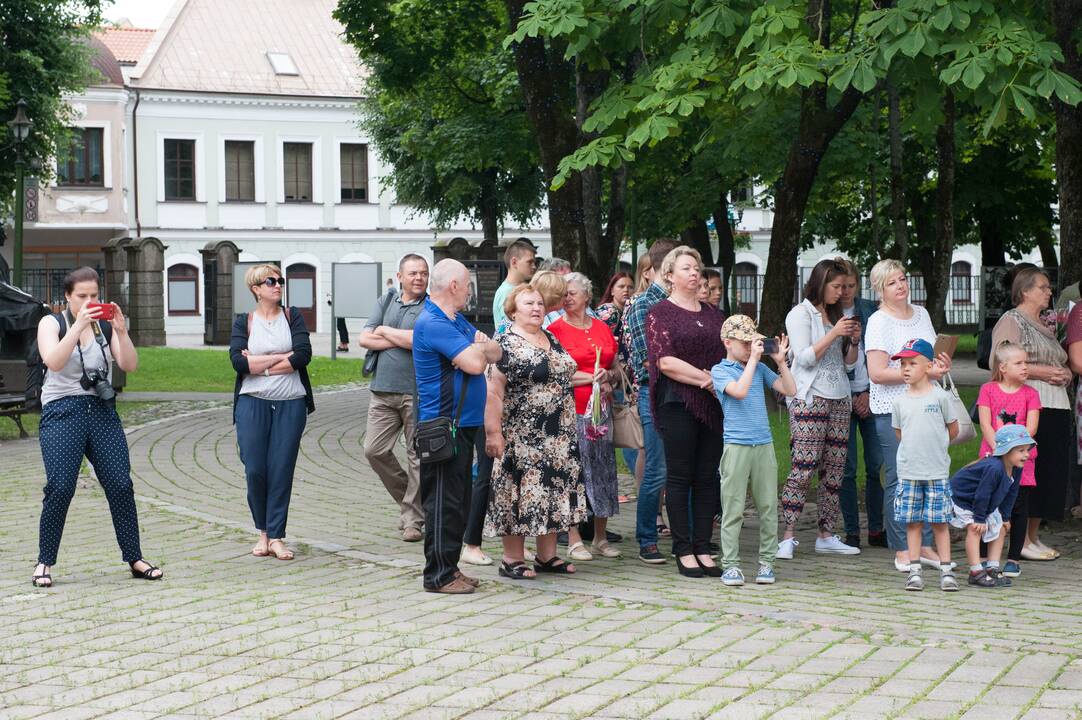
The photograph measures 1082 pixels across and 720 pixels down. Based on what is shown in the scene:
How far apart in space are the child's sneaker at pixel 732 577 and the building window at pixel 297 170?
49405 mm

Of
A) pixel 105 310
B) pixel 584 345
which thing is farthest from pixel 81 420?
pixel 584 345

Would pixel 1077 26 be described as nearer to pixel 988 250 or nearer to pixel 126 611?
pixel 126 611

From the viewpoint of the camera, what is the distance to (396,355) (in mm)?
9750

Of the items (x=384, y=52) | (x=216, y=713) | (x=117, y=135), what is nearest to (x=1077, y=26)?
(x=216, y=713)

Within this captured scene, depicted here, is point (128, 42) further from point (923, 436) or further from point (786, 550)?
point (923, 436)

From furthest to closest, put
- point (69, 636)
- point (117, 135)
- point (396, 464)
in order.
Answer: point (117, 135), point (396, 464), point (69, 636)

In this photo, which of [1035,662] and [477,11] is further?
[477,11]

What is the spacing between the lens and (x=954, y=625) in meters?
7.02

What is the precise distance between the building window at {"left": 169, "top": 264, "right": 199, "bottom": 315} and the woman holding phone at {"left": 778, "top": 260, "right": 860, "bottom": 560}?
45722 mm

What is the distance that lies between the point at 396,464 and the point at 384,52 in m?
14.7

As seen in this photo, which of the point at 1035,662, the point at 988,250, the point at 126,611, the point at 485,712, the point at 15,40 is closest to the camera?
the point at 485,712

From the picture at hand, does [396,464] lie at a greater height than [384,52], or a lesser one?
lesser

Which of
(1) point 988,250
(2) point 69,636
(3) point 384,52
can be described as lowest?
(2) point 69,636

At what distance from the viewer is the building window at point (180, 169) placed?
5478cm
